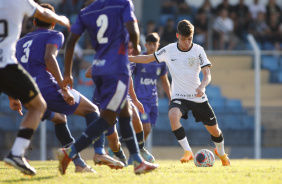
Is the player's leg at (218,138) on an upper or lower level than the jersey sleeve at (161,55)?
lower

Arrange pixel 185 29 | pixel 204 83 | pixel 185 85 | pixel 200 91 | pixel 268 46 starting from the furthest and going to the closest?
pixel 268 46 < pixel 185 85 < pixel 185 29 < pixel 204 83 < pixel 200 91

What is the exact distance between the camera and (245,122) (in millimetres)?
13062

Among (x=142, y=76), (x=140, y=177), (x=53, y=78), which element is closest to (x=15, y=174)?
(x=53, y=78)

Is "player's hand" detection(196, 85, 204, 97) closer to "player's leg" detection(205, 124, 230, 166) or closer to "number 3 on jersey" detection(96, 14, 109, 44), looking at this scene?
"player's leg" detection(205, 124, 230, 166)

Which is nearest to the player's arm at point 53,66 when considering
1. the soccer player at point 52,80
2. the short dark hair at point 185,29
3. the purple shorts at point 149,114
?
the soccer player at point 52,80

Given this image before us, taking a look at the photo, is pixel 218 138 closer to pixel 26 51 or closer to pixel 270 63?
Answer: pixel 26 51

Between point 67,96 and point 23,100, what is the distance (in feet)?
2.59

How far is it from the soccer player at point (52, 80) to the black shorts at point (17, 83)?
0.84m

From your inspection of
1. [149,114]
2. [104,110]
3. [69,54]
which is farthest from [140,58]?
[149,114]

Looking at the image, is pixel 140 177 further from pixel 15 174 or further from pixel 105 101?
pixel 15 174

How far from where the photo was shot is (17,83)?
16.5 ft

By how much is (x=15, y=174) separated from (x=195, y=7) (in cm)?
1351

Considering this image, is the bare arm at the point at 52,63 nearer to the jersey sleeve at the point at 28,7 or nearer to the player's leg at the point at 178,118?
the jersey sleeve at the point at 28,7

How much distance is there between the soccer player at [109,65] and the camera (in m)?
5.24
